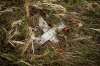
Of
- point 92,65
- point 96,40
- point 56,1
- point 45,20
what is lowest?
point 92,65

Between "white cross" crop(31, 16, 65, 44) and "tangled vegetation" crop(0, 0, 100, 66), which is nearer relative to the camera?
"tangled vegetation" crop(0, 0, 100, 66)

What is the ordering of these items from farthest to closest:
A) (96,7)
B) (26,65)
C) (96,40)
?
1. (96,7)
2. (96,40)
3. (26,65)

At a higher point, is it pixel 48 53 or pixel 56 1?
pixel 56 1

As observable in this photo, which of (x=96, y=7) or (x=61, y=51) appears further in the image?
(x=96, y=7)

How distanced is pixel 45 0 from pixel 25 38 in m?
0.40

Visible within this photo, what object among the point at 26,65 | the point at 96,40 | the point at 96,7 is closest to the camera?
the point at 26,65

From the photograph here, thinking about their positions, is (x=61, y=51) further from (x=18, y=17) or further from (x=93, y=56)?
(x=18, y=17)

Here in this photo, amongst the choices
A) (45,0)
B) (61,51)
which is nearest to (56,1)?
(45,0)

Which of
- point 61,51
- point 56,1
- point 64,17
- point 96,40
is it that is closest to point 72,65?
point 61,51

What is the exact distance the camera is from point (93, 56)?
202cm

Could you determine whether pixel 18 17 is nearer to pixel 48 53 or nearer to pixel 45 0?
pixel 45 0

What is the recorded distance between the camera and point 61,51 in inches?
79.3

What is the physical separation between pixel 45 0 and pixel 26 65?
1.99ft

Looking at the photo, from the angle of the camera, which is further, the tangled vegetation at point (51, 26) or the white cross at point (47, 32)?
the white cross at point (47, 32)
